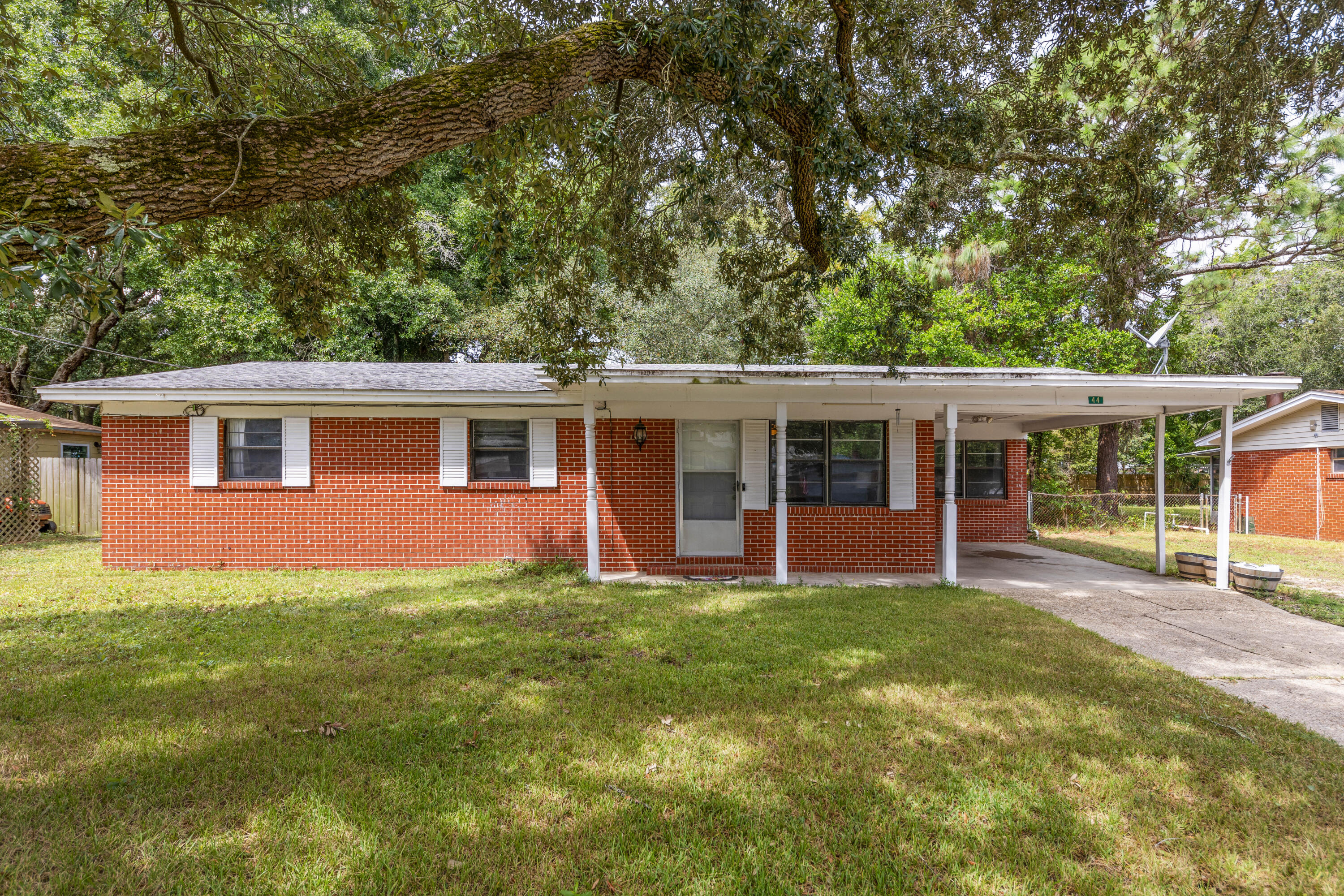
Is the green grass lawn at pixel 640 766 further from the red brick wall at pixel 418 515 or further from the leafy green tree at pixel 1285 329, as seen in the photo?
the leafy green tree at pixel 1285 329

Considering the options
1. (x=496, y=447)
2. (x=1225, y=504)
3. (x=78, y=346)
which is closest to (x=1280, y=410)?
(x=1225, y=504)

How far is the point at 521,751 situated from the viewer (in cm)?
355

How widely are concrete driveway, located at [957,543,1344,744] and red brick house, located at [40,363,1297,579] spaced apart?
6.14 feet

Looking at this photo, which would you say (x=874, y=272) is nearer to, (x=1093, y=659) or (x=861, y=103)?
(x=861, y=103)

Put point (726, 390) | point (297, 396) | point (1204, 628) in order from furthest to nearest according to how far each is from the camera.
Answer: point (297, 396) → point (726, 390) → point (1204, 628)

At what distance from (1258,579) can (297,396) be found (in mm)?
13381

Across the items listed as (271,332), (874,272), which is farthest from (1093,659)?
(271,332)

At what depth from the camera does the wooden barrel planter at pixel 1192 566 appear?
30.3 ft

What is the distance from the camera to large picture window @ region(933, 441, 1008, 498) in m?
13.3

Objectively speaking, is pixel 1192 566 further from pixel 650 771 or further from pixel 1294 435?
pixel 1294 435

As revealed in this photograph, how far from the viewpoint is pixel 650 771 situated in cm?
336

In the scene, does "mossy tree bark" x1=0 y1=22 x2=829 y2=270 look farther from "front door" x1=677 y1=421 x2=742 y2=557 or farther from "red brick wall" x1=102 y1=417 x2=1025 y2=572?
"red brick wall" x1=102 y1=417 x2=1025 y2=572

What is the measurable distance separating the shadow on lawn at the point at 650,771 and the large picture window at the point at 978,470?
832 centimetres

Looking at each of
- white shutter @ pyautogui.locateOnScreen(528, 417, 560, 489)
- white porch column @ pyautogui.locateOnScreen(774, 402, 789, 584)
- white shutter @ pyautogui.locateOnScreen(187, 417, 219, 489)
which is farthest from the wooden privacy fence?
white porch column @ pyautogui.locateOnScreen(774, 402, 789, 584)
